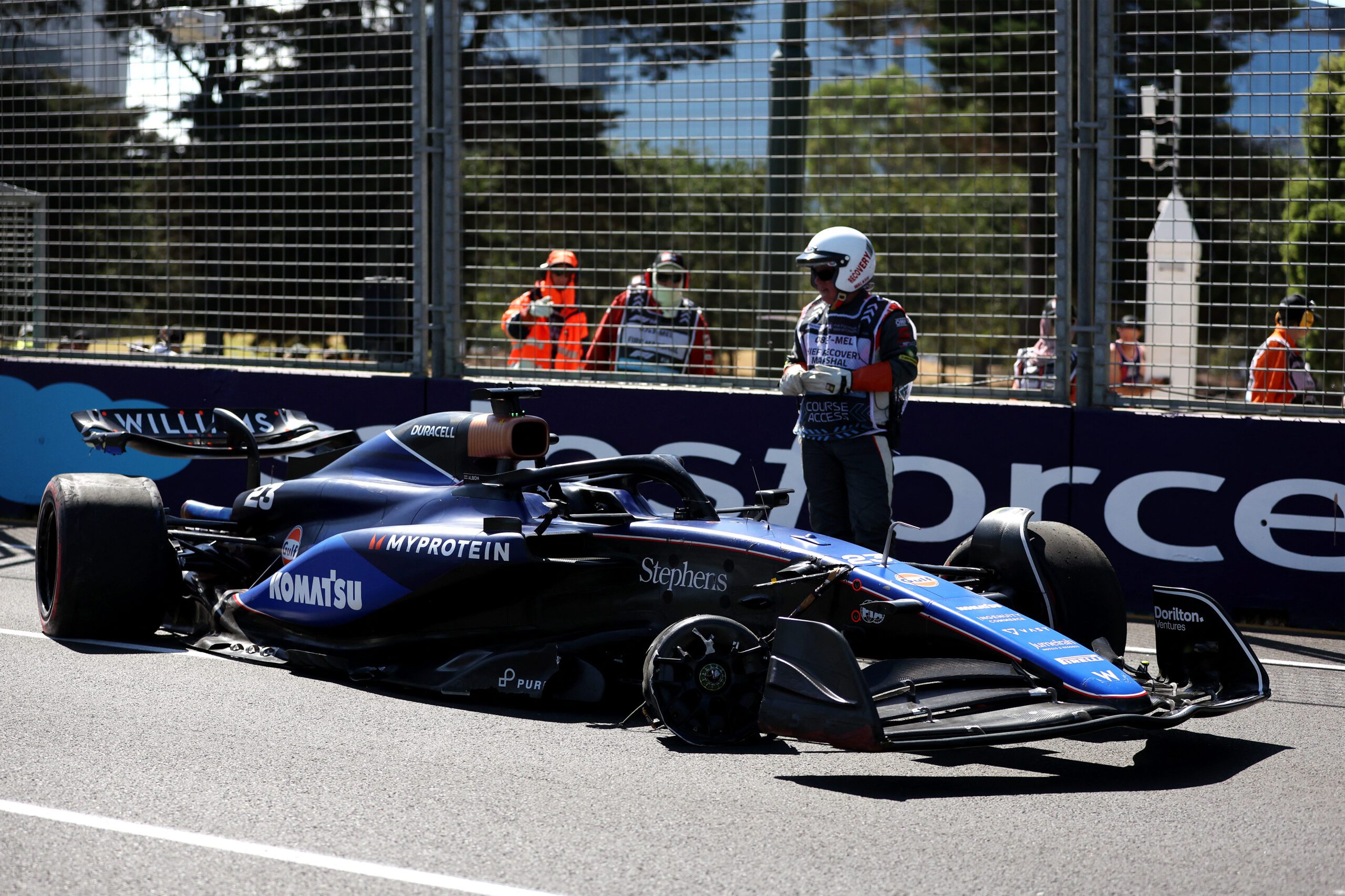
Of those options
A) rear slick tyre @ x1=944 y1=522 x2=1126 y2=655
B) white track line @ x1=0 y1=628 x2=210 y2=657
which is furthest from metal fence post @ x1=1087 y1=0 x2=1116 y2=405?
white track line @ x1=0 y1=628 x2=210 y2=657

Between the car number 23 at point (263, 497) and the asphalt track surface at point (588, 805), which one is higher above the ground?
the car number 23 at point (263, 497)

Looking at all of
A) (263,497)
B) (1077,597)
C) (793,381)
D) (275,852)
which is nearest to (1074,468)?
(793,381)

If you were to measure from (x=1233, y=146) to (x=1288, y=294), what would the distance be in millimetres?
1073

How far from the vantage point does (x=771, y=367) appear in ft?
29.8

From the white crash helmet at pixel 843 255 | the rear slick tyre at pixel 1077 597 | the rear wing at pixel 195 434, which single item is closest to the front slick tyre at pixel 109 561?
the rear wing at pixel 195 434

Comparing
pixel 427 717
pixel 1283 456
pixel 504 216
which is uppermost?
pixel 504 216

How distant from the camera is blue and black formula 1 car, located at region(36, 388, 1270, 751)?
467 cm

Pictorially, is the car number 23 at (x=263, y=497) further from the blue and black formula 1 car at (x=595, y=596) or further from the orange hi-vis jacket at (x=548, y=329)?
the orange hi-vis jacket at (x=548, y=329)

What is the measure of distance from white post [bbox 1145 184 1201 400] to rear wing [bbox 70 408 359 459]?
4.46 meters

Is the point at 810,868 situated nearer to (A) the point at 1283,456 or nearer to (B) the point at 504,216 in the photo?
(A) the point at 1283,456

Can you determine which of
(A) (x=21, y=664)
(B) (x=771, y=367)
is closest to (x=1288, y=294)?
(B) (x=771, y=367)

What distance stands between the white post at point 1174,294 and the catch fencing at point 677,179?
0.07 ft

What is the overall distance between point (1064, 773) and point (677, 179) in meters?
5.62

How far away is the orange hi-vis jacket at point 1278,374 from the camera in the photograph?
7.79m
